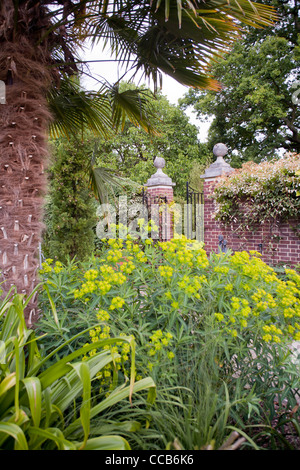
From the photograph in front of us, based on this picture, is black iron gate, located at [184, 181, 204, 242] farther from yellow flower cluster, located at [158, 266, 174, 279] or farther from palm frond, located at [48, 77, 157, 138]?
yellow flower cluster, located at [158, 266, 174, 279]

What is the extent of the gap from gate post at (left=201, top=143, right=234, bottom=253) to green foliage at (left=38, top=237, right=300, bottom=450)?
4952 mm

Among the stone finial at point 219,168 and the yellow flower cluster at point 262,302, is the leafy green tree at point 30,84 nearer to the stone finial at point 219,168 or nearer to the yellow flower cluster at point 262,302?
the yellow flower cluster at point 262,302

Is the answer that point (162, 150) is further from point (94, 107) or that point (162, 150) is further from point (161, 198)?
point (94, 107)

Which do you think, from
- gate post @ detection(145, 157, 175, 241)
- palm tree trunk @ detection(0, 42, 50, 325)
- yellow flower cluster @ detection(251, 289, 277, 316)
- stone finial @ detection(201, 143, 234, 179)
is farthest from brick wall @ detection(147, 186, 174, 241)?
yellow flower cluster @ detection(251, 289, 277, 316)

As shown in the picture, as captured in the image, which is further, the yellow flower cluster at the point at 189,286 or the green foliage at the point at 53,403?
the yellow flower cluster at the point at 189,286

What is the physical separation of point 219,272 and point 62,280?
121 cm

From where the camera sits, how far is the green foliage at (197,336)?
1.59 metres

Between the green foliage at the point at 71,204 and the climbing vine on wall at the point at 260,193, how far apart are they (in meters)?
2.85

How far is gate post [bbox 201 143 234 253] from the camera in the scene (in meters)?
7.36

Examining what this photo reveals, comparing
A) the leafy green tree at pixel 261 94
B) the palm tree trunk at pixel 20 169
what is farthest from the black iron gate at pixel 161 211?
the leafy green tree at pixel 261 94

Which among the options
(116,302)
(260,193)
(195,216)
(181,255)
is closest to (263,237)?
(260,193)

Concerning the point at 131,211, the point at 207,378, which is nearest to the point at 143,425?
the point at 207,378

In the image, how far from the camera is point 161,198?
9.41 metres
